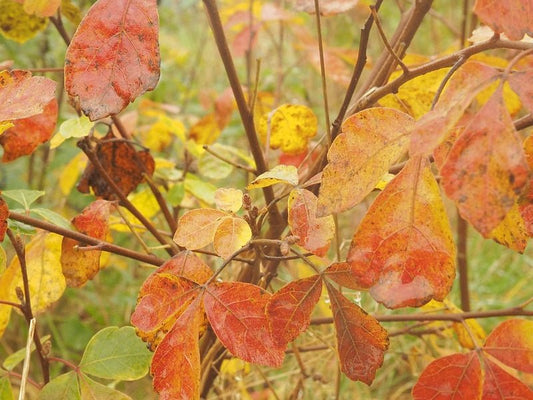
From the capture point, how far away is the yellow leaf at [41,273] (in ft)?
2.55

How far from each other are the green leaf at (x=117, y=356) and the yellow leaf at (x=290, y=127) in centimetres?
32

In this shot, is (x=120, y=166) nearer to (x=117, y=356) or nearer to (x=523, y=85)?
(x=117, y=356)

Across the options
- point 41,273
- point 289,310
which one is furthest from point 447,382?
point 41,273

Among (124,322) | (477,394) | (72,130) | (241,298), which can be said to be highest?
(72,130)

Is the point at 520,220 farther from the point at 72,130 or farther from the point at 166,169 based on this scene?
the point at 166,169

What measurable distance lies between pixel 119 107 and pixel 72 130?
22cm

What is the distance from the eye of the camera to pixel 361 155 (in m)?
0.50

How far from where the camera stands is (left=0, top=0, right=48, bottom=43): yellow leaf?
89 cm

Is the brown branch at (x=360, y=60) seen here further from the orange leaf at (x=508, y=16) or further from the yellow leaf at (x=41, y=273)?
the yellow leaf at (x=41, y=273)

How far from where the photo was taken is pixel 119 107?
54 cm

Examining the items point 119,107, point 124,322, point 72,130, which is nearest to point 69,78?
point 119,107

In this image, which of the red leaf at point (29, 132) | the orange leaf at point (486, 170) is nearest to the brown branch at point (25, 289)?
the red leaf at point (29, 132)

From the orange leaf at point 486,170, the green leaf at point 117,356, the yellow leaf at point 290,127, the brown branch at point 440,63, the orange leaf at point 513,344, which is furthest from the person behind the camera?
the yellow leaf at point 290,127

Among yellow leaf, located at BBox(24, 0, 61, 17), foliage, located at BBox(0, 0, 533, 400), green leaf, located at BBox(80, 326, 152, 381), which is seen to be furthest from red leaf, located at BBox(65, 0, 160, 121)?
green leaf, located at BBox(80, 326, 152, 381)
